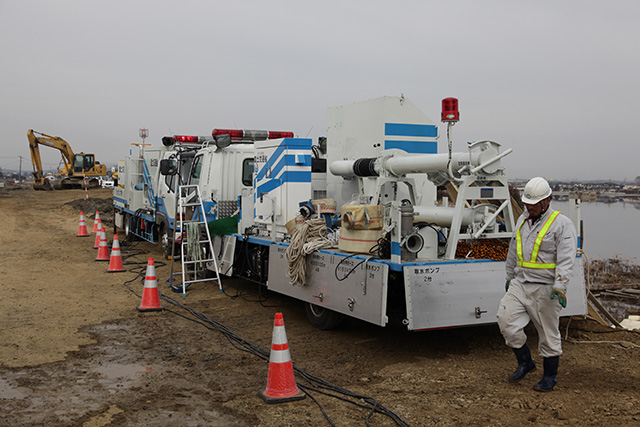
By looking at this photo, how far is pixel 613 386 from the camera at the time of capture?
536 centimetres

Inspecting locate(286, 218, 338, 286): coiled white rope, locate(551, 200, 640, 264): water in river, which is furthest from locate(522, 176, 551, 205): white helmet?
locate(551, 200, 640, 264): water in river

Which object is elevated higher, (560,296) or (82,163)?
(82,163)

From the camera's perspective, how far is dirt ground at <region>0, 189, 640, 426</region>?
4805 mm

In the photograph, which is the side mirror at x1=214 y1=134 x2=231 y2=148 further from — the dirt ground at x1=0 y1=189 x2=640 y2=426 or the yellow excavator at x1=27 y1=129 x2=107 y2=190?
the yellow excavator at x1=27 y1=129 x2=107 y2=190

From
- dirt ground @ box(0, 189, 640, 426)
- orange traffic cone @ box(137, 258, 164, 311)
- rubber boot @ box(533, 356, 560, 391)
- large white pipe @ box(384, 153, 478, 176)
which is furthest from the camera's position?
orange traffic cone @ box(137, 258, 164, 311)

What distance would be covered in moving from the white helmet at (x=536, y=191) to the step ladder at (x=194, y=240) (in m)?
5.95

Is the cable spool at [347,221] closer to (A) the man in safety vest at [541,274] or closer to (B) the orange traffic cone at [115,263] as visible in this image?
(A) the man in safety vest at [541,274]

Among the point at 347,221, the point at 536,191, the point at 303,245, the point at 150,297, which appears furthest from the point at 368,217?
the point at 150,297

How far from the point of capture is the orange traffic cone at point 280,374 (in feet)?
17.0

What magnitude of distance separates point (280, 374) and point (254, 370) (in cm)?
97

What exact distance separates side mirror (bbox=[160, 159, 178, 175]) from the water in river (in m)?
6.78

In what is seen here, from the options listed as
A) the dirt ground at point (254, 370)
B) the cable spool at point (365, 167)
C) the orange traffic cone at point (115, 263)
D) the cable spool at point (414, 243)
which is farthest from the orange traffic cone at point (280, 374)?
the orange traffic cone at point (115, 263)

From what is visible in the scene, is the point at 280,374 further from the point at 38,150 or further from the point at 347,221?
the point at 38,150

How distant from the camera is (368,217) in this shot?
6750 millimetres
